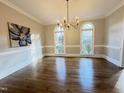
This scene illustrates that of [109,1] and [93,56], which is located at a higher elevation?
[109,1]

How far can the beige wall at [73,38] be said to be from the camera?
6.04 meters

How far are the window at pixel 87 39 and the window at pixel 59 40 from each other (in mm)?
1477

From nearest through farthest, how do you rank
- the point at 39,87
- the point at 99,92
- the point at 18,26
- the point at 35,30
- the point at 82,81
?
1. the point at 99,92
2. the point at 39,87
3. the point at 82,81
4. the point at 18,26
5. the point at 35,30

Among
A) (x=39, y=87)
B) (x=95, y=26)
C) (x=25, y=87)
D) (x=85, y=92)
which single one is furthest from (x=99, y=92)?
(x=95, y=26)

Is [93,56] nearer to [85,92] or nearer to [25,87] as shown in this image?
[85,92]

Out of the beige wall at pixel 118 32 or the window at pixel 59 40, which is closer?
the beige wall at pixel 118 32

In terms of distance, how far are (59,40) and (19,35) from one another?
Result: 330cm

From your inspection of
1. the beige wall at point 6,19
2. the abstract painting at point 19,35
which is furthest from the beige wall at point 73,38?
the beige wall at point 6,19

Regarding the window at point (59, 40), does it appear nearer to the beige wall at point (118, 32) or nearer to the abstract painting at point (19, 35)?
the abstract painting at point (19, 35)

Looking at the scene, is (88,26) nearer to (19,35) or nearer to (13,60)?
(19,35)

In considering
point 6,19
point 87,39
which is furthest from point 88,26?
point 6,19

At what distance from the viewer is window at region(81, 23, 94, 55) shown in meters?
6.27

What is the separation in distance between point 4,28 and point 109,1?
4382 millimetres

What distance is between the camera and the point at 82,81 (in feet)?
9.26
